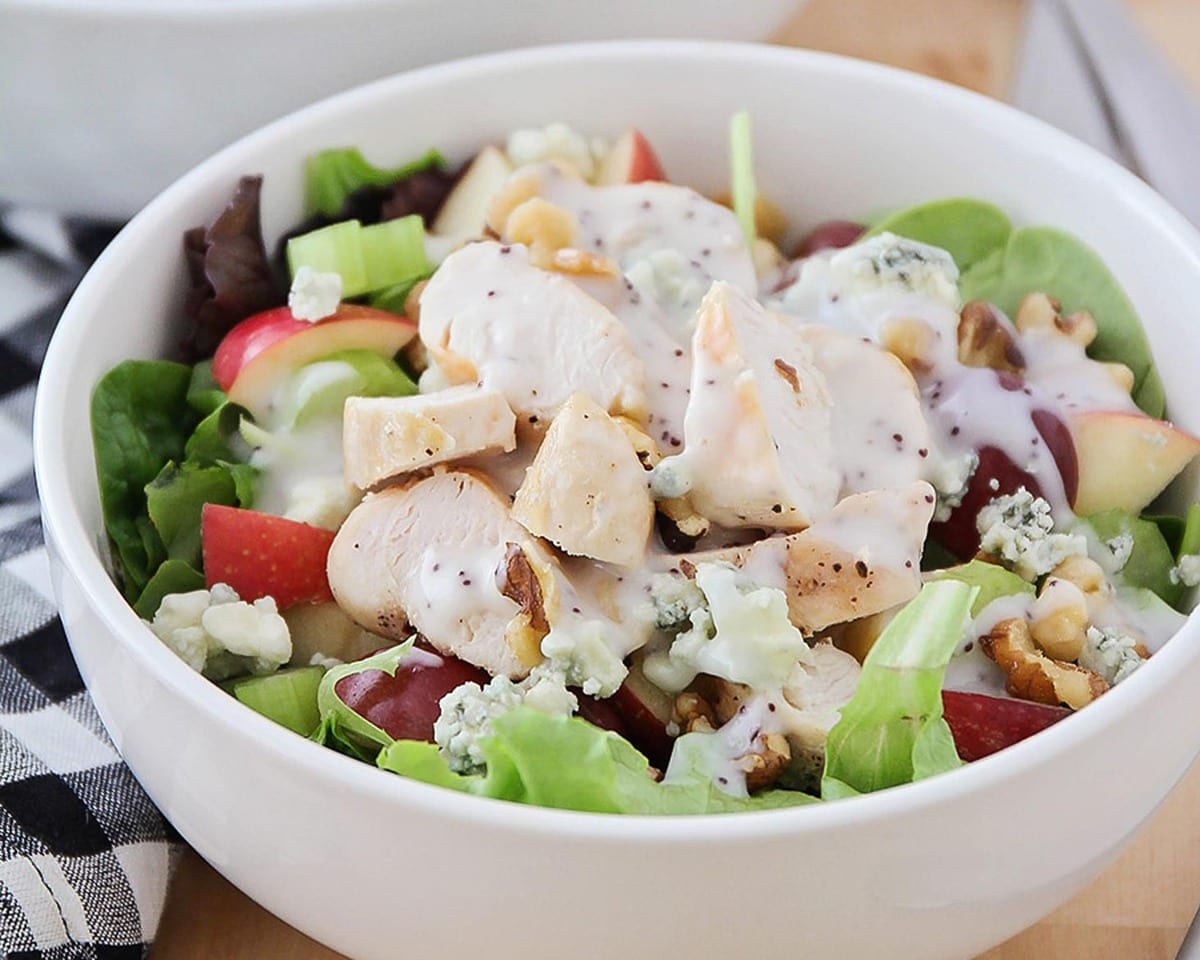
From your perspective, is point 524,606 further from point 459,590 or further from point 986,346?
point 986,346

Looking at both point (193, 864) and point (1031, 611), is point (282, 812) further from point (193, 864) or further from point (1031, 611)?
point (1031, 611)

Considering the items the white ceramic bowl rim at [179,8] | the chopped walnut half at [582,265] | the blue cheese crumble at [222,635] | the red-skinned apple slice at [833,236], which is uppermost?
the white ceramic bowl rim at [179,8]

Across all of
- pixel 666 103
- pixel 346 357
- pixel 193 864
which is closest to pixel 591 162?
pixel 666 103

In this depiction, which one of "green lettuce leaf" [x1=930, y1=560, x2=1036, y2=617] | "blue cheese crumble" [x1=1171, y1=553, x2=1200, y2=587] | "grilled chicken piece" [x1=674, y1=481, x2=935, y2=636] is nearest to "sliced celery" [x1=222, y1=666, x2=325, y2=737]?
"grilled chicken piece" [x1=674, y1=481, x2=935, y2=636]

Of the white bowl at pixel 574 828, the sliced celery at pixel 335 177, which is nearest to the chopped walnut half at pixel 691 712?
the white bowl at pixel 574 828

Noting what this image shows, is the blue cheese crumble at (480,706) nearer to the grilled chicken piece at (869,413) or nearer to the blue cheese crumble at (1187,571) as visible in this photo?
the grilled chicken piece at (869,413)

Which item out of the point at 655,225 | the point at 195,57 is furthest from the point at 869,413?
the point at 195,57

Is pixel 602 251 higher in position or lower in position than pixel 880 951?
higher

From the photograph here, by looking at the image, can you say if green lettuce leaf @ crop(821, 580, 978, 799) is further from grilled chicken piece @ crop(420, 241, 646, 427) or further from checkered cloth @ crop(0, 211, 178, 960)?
checkered cloth @ crop(0, 211, 178, 960)
